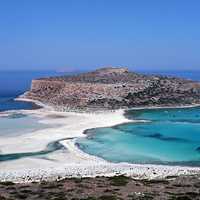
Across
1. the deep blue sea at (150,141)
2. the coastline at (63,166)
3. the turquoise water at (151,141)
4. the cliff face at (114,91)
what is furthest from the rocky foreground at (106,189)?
the cliff face at (114,91)

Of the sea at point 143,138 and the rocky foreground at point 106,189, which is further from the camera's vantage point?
the sea at point 143,138

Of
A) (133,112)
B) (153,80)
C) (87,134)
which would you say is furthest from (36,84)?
(87,134)

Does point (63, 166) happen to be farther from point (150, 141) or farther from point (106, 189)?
point (150, 141)

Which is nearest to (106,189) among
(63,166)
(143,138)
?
(63,166)

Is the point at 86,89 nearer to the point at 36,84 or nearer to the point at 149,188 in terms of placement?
the point at 36,84

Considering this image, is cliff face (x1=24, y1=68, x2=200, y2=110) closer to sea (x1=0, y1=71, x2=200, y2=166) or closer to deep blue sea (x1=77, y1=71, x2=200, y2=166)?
sea (x1=0, y1=71, x2=200, y2=166)

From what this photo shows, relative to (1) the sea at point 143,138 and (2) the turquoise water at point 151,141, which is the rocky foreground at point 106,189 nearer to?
(1) the sea at point 143,138

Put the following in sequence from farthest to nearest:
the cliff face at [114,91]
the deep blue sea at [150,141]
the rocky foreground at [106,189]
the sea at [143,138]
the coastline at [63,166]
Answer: the cliff face at [114,91] < the sea at [143,138] < the deep blue sea at [150,141] < the coastline at [63,166] < the rocky foreground at [106,189]
